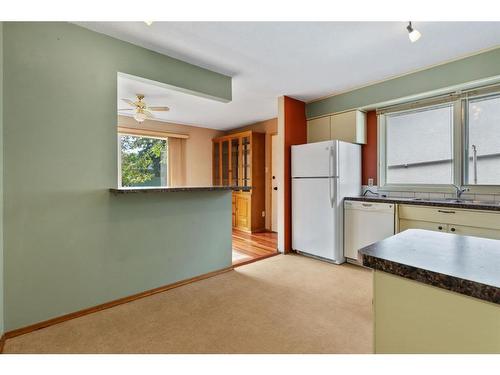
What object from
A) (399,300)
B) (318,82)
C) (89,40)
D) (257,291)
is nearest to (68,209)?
(89,40)

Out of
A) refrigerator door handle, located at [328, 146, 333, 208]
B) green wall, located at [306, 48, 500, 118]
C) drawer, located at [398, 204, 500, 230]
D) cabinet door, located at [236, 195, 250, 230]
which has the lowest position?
cabinet door, located at [236, 195, 250, 230]

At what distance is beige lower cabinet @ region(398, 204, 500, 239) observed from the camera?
85.7 inches

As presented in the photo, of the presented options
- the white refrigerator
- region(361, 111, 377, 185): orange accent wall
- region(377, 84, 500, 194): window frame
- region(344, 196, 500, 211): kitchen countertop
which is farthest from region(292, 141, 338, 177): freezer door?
region(377, 84, 500, 194): window frame

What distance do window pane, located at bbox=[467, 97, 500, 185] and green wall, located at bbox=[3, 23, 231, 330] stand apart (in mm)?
3173

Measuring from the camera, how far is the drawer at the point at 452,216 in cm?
217

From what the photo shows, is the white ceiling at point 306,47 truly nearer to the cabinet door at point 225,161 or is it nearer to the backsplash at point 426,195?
the backsplash at point 426,195

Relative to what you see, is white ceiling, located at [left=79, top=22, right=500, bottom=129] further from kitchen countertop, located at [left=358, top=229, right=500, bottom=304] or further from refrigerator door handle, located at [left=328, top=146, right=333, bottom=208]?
kitchen countertop, located at [left=358, top=229, right=500, bottom=304]

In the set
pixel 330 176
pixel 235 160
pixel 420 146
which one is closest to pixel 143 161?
pixel 235 160

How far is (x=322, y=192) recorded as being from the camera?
3266mm

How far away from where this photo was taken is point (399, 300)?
28.0 inches

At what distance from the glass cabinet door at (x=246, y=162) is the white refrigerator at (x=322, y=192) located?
1726 millimetres
